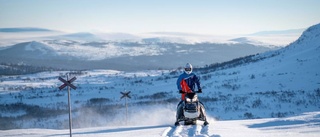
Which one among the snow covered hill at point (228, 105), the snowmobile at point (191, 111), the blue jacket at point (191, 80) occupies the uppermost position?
the blue jacket at point (191, 80)

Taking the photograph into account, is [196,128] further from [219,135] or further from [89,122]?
[89,122]

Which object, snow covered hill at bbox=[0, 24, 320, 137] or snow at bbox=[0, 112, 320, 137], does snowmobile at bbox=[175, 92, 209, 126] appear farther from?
snow covered hill at bbox=[0, 24, 320, 137]

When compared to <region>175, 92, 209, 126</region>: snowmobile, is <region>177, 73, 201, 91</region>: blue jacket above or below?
above

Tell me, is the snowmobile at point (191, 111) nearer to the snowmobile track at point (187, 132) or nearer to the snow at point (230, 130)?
the snow at point (230, 130)

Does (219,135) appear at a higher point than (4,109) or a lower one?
higher

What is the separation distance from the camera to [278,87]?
133 ft

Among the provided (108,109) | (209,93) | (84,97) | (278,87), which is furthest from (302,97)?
(84,97)

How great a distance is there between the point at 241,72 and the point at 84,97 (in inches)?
976

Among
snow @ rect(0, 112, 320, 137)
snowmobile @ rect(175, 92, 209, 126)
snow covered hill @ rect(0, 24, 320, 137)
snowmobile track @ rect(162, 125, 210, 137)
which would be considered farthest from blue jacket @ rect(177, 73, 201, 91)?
snowmobile track @ rect(162, 125, 210, 137)

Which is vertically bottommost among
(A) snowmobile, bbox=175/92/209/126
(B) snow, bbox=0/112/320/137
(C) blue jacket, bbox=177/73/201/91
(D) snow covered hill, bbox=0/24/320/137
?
(D) snow covered hill, bbox=0/24/320/137

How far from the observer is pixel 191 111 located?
13898mm

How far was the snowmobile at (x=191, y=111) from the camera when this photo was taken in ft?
45.5

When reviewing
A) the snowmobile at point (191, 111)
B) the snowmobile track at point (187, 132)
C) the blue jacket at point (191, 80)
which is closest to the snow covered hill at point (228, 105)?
the snowmobile track at point (187, 132)

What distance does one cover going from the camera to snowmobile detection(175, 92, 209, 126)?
1387 cm
